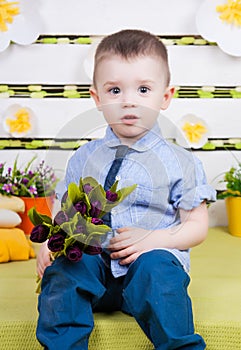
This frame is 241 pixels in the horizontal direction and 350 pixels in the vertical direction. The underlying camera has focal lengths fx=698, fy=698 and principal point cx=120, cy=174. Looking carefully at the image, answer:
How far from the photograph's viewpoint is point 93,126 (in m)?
1.33

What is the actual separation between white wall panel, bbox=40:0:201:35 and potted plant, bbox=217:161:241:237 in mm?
569

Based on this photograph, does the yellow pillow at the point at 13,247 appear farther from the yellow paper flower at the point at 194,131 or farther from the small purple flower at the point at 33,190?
the yellow paper flower at the point at 194,131

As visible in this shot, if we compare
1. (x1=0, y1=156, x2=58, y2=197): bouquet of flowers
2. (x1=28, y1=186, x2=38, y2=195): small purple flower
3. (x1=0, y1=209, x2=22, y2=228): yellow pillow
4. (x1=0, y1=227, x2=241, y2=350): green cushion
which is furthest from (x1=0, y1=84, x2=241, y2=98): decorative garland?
(x1=0, y1=227, x2=241, y2=350): green cushion

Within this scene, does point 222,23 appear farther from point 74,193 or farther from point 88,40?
point 74,193

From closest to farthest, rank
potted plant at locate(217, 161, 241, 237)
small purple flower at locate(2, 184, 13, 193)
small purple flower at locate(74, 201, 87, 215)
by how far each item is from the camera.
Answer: small purple flower at locate(74, 201, 87, 215) < small purple flower at locate(2, 184, 13, 193) < potted plant at locate(217, 161, 241, 237)

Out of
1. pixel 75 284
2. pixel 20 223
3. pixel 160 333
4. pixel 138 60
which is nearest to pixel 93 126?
pixel 138 60

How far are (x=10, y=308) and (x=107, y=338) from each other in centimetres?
23

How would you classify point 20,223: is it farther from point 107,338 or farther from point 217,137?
point 107,338

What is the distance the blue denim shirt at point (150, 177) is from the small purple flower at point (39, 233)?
4.7 inches

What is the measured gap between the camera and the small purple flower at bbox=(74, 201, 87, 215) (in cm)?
121

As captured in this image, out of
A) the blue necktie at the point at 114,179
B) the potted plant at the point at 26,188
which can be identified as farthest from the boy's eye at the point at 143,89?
the potted plant at the point at 26,188

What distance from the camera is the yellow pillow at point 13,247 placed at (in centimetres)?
189

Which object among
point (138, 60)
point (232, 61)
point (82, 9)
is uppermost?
point (82, 9)

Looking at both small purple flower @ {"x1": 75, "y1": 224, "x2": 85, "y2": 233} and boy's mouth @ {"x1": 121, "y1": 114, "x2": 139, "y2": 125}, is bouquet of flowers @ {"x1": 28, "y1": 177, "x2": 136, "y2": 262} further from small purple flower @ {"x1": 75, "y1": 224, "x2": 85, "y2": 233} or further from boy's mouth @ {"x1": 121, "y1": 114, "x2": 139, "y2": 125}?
boy's mouth @ {"x1": 121, "y1": 114, "x2": 139, "y2": 125}
